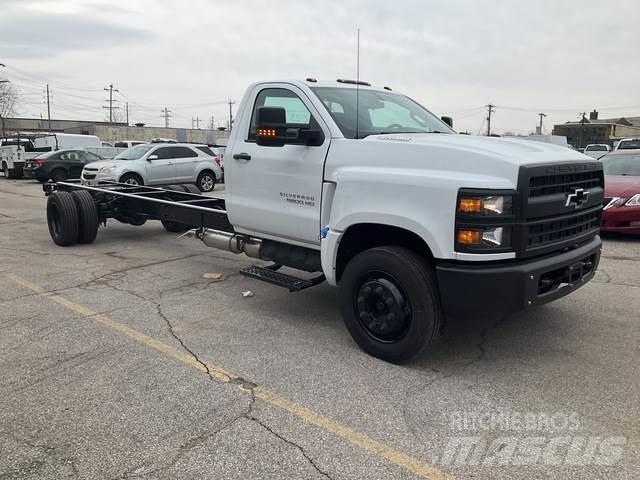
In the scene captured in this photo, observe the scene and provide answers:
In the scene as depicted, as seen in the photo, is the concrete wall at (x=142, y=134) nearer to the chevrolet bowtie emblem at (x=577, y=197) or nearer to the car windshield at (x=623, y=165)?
the car windshield at (x=623, y=165)

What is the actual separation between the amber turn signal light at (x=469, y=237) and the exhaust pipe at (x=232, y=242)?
2500 millimetres

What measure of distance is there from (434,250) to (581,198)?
125cm

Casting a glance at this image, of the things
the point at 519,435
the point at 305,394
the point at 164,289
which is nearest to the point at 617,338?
the point at 519,435

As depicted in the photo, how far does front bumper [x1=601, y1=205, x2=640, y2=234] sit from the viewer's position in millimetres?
8625

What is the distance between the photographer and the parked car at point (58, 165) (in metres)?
21.8

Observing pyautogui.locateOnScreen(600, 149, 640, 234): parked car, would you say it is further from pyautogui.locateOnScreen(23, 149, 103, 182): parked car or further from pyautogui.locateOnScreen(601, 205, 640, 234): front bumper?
pyautogui.locateOnScreen(23, 149, 103, 182): parked car

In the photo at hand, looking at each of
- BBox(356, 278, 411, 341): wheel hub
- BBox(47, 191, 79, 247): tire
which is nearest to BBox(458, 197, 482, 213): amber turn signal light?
BBox(356, 278, 411, 341): wheel hub

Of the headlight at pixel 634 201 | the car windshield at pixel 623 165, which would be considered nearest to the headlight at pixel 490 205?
the headlight at pixel 634 201

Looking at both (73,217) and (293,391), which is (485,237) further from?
(73,217)

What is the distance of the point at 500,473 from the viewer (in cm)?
272

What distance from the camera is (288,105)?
4926 millimetres

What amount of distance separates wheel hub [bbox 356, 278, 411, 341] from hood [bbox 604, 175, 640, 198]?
663cm

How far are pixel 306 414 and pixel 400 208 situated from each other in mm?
1532

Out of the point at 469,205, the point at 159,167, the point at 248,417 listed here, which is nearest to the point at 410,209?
the point at 469,205
